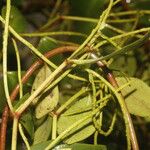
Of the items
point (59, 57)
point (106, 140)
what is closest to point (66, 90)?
point (106, 140)

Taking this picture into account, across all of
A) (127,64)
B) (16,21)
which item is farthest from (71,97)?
(127,64)

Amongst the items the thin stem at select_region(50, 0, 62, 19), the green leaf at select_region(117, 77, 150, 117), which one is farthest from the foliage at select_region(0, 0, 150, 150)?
the thin stem at select_region(50, 0, 62, 19)

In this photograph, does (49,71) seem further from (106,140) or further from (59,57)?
(106,140)

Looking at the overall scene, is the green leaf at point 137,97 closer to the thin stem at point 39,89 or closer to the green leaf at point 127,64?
the thin stem at point 39,89

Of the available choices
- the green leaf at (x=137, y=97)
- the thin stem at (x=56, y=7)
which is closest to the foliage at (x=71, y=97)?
the green leaf at (x=137, y=97)

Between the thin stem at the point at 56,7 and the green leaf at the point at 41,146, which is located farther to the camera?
the thin stem at the point at 56,7
